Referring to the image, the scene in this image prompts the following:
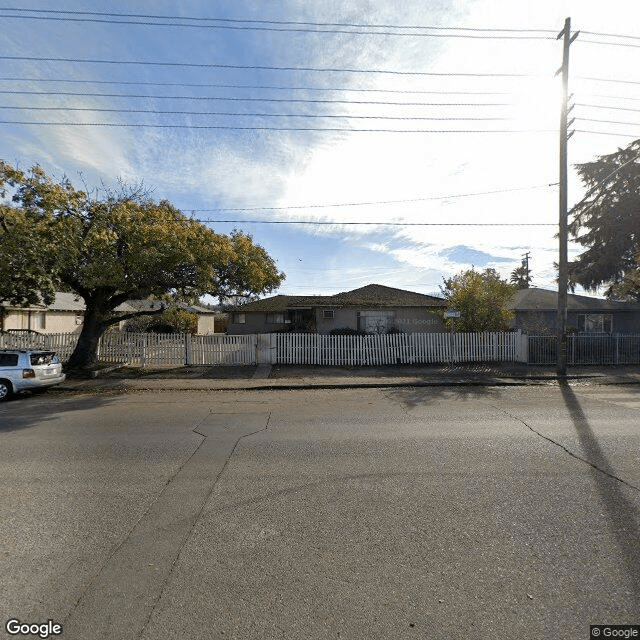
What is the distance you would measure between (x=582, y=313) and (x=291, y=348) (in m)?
18.9

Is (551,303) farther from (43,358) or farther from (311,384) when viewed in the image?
→ (43,358)

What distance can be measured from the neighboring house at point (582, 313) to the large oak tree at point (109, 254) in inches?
631

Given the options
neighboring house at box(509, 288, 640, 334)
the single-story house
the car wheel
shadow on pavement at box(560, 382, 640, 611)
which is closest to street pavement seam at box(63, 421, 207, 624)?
shadow on pavement at box(560, 382, 640, 611)

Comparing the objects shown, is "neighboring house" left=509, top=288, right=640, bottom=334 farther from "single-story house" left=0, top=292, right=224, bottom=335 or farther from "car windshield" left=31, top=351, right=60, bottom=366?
"car windshield" left=31, top=351, right=60, bottom=366

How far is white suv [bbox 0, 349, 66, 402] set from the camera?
1079cm

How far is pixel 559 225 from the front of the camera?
15.0 m

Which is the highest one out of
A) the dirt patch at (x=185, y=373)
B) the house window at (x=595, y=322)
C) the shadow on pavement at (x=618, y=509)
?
the house window at (x=595, y=322)

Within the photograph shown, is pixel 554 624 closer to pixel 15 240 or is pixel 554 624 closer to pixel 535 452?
pixel 535 452

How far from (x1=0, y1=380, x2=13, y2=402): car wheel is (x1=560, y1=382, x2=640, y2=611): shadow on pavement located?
505 inches

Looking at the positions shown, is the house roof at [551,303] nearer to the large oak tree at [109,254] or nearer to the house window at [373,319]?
the house window at [373,319]

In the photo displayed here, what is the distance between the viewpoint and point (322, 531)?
3594mm

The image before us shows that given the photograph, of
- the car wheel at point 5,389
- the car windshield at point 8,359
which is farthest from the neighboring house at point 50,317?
the car wheel at point 5,389

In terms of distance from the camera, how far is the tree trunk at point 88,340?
1574 cm

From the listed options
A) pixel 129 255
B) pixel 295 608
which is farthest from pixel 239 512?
pixel 129 255
